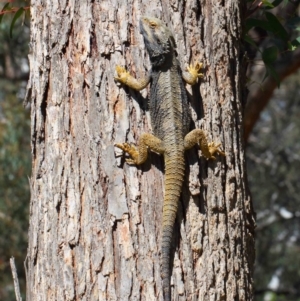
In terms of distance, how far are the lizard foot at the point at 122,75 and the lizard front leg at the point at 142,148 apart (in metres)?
0.26

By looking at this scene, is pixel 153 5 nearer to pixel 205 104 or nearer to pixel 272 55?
pixel 205 104

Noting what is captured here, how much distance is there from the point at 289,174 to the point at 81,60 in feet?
27.5

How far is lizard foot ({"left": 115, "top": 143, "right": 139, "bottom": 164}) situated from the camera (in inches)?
100

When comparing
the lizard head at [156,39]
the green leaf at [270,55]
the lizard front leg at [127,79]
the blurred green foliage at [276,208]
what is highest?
the blurred green foliage at [276,208]

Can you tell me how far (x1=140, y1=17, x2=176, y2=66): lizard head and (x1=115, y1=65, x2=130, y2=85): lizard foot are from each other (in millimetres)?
173

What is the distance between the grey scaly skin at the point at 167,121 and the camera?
256 cm

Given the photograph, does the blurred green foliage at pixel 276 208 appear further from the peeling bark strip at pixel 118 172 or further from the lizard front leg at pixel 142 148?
the lizard front leg at pixel 142 148

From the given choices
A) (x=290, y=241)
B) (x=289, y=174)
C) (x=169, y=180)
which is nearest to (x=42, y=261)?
A: (x=169, y=180)

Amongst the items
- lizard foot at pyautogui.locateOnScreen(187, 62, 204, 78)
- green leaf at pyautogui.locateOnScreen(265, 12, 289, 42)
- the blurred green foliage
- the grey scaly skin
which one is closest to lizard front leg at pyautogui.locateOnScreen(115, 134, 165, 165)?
the grey scaly skin

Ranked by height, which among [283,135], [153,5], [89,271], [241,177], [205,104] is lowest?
[89,271]

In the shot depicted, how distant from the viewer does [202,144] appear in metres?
2.72

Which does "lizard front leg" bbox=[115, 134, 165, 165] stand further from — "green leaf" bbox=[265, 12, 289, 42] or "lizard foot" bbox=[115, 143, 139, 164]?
"green leaf" bbox=[265, 12, 289, 42]

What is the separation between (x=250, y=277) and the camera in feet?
9.46

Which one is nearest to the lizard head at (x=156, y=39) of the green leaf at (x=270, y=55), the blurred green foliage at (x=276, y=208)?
the green leaf at (x=270, y=55)
